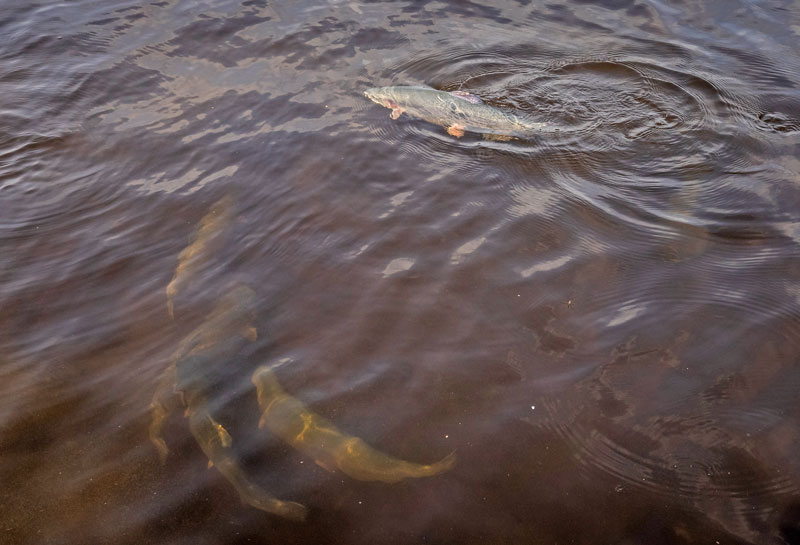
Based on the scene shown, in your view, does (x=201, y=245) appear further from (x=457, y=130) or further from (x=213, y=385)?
(x=457, y=130)

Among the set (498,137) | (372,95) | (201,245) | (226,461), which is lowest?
(226,461)

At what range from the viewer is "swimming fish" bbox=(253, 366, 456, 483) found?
3.50 m

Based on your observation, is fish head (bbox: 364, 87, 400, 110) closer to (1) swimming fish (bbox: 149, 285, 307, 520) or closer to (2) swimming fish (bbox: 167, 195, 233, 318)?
(2) swimming fish (bbox: 167, 195, 233, 318)

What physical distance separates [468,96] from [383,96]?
106 centimetres

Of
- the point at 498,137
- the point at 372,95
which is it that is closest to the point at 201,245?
the point at 372,95

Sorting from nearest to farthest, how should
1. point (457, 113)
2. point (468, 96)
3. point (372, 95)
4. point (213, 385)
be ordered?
point (213, 385) < point (457, 113) < point (468, 96) < point (372, 95)

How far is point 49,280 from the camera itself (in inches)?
192

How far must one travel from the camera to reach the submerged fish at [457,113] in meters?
6.52

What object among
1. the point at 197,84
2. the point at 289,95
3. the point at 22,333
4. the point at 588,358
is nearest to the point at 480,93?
the point at 289,95

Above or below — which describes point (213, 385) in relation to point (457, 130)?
below

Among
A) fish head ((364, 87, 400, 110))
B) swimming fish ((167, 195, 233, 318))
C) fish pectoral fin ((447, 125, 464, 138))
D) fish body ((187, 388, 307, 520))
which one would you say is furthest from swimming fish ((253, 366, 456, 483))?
fish head ((364, 87, 400, 110))

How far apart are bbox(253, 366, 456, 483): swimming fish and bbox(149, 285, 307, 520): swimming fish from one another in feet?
1.03

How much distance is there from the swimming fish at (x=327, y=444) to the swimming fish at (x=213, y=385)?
1.03 ft

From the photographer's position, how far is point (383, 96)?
713 cm
